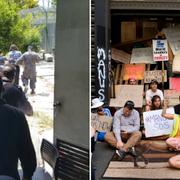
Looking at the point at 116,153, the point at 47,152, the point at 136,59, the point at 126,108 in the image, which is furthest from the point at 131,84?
the point at 47,152

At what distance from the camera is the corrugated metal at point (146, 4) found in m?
7.49

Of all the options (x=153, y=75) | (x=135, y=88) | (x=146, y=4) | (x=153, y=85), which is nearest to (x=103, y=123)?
(x=135, y=88)

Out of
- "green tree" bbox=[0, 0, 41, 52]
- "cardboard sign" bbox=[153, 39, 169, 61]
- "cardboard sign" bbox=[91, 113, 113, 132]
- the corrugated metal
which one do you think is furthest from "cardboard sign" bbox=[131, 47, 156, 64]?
"green tree" bbox=[0, 0, 41, 52]

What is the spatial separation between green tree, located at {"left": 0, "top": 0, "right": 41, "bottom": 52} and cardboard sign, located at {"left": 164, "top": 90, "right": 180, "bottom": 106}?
6.08m

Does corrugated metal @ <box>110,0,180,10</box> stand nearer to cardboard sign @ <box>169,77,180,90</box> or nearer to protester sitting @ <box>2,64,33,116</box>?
cardboard sign @ <box>169,77,180,90</box>

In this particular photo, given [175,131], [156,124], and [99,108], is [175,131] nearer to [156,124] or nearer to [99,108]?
[156,124]

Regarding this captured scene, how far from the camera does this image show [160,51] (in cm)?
802

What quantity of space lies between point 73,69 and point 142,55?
6.31 metres

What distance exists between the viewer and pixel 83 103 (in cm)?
200

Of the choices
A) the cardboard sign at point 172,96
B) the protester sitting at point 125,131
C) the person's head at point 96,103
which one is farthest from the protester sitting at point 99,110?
the cardboard sign at point 172,96

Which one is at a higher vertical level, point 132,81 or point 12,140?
point 132,81

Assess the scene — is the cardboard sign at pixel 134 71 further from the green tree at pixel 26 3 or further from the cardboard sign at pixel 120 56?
the green tree at pixel 26 3

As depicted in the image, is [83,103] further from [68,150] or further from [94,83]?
[94,83]

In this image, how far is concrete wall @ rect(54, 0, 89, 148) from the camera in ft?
6.57
